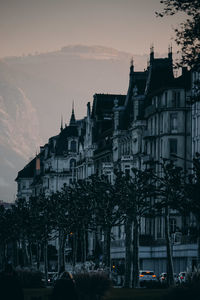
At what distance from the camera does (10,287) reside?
31.3 meters

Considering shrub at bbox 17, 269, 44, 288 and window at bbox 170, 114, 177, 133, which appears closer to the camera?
shrub at bbox 17, 269, 44, 288

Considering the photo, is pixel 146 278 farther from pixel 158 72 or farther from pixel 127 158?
pixel 158 72

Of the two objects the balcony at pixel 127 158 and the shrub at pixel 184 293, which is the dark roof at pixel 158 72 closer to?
the balcony at pixel 127 158

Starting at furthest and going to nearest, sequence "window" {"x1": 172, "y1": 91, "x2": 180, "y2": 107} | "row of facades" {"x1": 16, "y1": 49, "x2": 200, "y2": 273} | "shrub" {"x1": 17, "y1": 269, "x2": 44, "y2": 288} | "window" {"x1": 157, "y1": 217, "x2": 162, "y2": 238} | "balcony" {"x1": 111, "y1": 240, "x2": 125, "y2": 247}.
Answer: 1. "balcony" {"x1": 111, "y1": 240, "x2": 125, "y2": 247}
2. "window" {"x1": 157, "y1": 217, "x2": 162, "y2": 238}
3. "window" {"x1": 172, "y1": 91, "x2": 180, "y2": 107}
4. "row of facades" {"x1": 16, "y1": 49, "x2": 200, "y2": 273}
5. "shrub" {"x1": 17, "y1": 269, "x2": 44, "y2": 288}

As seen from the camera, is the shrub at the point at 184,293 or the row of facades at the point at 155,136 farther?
the row of facades at the point at 155,136

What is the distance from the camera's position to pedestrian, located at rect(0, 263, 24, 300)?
1220 inches

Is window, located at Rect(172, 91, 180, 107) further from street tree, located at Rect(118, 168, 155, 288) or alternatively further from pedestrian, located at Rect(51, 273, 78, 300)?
pedestrian, located at Rect(51, 273, 78, 300)

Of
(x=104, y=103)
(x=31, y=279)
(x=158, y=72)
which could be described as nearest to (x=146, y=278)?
(x=31, y=279)

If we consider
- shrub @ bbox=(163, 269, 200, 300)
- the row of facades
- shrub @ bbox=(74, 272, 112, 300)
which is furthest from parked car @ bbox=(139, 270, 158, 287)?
shrub @ bbox=(163, 269, 200, 300)

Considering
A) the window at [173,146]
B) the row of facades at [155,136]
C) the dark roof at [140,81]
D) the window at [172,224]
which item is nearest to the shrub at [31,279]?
the row of facades at [155,136]

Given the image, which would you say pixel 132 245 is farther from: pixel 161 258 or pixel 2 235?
pixel 2 235

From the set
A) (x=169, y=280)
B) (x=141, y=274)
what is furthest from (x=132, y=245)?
(x=169, y=280)

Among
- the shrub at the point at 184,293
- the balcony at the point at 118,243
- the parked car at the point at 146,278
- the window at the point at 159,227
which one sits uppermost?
the window at the point at 159,227

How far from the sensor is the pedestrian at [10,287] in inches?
1220
